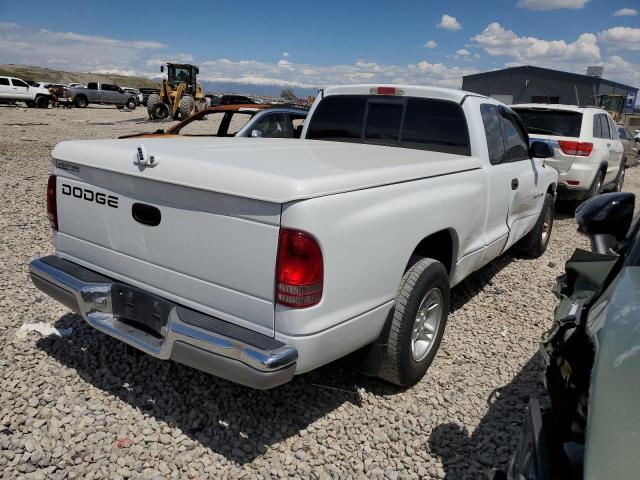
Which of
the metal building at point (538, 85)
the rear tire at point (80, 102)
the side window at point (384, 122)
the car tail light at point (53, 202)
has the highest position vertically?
the metal building at point (538, 85)

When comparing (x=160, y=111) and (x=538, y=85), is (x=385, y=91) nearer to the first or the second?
(x=160, y=111)

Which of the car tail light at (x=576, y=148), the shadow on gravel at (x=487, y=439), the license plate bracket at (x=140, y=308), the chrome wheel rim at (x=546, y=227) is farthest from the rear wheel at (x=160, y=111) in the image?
the shadow on gravel at (x=487, y=439)

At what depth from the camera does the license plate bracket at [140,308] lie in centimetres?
254

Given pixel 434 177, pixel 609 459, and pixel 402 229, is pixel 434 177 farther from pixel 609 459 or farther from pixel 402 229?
pixel 609 459

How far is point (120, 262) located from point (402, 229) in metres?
1.55

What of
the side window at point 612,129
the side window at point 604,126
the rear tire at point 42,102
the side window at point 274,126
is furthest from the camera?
the rear tire at point 42,102

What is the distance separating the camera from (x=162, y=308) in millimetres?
2537

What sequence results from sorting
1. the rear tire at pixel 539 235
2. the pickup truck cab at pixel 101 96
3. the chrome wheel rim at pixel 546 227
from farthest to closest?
the pickup truck cab at pixel 101 96, the chrome wheel rim at pixel 546 227, the rear tire at pixel 539 235

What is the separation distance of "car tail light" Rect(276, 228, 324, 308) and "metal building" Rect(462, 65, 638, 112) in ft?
126

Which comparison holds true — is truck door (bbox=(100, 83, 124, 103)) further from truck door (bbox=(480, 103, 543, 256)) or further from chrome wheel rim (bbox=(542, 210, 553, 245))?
truck door (bbox=(480, 103, 543, 256))

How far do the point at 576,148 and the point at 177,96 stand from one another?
69.3ft

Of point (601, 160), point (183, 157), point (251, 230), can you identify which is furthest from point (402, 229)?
point (601, 160)

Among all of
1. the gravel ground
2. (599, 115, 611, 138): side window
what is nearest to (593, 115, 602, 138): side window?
(599, 115, 611, 138): side window

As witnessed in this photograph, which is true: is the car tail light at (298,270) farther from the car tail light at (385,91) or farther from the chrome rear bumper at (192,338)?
the car tail light at (385,91)
